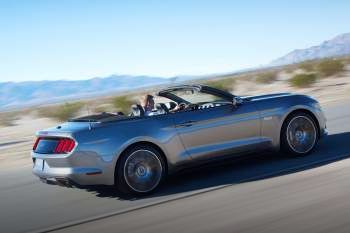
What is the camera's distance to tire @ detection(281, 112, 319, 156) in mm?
8461

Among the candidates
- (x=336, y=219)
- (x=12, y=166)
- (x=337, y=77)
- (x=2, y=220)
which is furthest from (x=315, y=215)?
(x=337, y=77)

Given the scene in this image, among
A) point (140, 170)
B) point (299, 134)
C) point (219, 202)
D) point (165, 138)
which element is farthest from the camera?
point (299, 134)

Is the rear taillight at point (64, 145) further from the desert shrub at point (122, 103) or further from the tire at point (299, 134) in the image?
the desert shrub at point (122, 103)

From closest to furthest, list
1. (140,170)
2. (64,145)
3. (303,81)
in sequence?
(64,145) → (140,170) → (303,81)

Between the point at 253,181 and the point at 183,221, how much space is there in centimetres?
177

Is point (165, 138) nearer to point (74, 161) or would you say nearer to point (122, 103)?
point (74, 161)

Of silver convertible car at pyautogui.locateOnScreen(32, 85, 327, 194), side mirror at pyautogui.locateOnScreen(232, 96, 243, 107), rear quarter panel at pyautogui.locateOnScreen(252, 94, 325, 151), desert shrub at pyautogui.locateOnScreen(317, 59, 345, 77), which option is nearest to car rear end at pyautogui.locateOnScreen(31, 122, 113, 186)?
silver convertible car at pyautogui.locateOnScreen(32, 85, 327, 194)

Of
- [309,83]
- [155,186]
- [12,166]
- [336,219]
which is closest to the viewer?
[336,219]

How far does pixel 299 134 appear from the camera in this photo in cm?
860

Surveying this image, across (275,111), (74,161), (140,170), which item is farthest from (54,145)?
(275,111)

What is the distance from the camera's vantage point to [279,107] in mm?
8398

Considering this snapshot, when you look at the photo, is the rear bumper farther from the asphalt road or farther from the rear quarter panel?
the rear quarter panel

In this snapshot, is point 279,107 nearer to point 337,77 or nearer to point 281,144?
point 281,144

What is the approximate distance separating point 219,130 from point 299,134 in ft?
5.04
